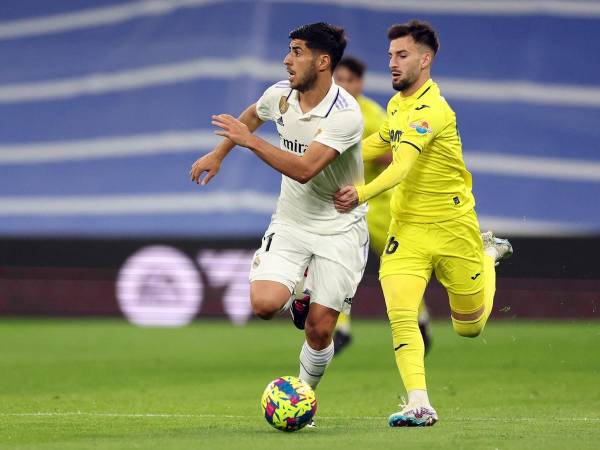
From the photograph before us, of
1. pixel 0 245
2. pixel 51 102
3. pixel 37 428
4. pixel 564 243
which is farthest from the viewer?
pixel 51 102

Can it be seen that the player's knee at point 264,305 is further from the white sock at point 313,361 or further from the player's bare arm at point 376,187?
the player's bare arm at point 376,187

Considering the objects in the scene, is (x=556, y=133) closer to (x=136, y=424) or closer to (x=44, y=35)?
(x=44, y=35)

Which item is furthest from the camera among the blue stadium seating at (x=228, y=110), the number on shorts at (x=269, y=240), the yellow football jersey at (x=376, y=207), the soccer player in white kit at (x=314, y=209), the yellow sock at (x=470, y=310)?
the blue stadium seating at (x=228, y=110)

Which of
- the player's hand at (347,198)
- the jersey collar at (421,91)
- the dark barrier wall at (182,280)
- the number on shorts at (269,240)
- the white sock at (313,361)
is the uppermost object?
the jersey collar at (421,91)

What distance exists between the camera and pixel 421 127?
770 centimetres

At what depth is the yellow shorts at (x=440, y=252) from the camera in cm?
793

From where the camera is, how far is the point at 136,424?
25.3 feet

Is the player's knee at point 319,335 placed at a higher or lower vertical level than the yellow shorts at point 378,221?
higher

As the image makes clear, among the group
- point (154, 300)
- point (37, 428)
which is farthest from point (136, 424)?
point (154, 300)

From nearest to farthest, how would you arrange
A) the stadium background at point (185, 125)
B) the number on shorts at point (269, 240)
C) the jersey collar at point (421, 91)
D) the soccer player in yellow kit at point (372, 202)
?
1. the jersey collar at point (421, 91)
2. the number on shorts at point (269, 240)
3. the soccer player in yellow kit at point (372, 202)
4. the stadium background at point (185, 125)

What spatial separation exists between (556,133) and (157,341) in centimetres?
764

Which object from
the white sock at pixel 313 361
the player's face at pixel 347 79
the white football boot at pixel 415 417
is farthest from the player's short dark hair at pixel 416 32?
the player's face at pixel 347 79

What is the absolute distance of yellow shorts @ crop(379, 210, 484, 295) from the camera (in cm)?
793

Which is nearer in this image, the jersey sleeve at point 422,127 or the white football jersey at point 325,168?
the jersey sleeve at point 422,127
